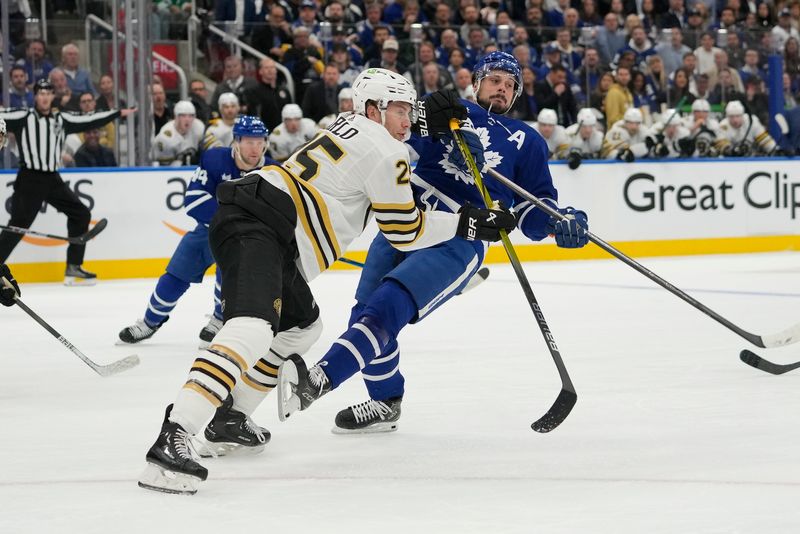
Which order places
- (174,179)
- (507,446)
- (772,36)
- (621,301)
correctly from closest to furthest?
(507,446) < (621,301) < (174,179) < (772,36)

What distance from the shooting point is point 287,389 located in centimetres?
322

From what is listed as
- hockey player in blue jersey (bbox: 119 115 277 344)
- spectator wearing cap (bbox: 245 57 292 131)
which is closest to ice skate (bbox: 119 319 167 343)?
hockey player in blue jersey (bbox: 119 115 277 344)

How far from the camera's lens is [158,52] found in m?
10.7

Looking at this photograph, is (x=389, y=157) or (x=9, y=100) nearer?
(x=389, y=157)

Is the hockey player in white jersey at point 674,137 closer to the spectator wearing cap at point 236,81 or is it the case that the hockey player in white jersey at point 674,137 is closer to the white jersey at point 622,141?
the white jersey at point 622,141

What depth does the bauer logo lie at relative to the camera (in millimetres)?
10648

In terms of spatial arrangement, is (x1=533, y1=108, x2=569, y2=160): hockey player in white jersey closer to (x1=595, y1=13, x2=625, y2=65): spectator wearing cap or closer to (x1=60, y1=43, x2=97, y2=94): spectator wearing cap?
(x1=595, y1=13, x2=625, y2=65): spectator wearing cap

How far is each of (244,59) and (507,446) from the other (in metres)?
7.55

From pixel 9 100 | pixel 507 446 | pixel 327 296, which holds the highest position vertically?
pixel 507 446

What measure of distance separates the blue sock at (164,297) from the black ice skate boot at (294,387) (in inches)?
110

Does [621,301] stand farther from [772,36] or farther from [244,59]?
[772,36]

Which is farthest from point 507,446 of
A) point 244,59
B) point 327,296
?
point 244,59

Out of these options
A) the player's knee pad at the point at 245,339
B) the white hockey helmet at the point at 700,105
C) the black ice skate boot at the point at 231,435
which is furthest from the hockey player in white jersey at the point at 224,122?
the player's knee pad at the point at 245,339

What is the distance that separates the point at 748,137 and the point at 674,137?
0.79 meters
